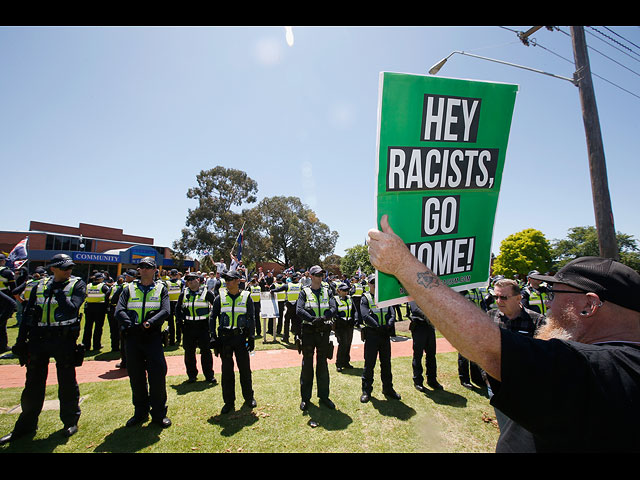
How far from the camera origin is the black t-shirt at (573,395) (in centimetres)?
100

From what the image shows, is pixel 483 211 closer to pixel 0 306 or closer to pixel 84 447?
pixel 84 447

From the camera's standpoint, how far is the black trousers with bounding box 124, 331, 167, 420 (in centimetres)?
490

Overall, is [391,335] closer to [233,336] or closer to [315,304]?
[315,304]

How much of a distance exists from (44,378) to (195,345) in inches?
119

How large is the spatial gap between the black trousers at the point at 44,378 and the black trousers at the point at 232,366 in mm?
2353

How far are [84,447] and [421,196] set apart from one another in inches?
241

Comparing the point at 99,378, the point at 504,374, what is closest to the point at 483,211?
the point at 504,374

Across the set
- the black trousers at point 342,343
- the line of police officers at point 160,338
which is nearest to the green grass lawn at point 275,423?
the line of police officers at point 160,338

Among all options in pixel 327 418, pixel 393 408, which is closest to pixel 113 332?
pixel 327 418

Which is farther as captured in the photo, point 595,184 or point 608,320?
point 595,184

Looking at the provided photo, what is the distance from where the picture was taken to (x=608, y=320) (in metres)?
1.32

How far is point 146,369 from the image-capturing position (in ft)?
16.6
